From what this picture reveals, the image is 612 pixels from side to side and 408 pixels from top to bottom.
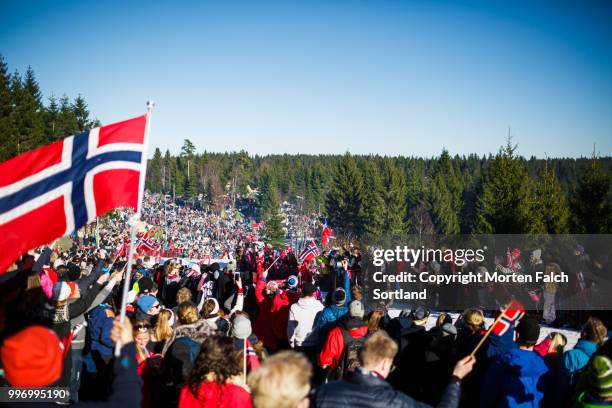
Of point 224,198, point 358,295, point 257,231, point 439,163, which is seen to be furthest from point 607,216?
point 224,198

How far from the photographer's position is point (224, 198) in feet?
409

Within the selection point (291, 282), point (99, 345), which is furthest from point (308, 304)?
point (99, 345)

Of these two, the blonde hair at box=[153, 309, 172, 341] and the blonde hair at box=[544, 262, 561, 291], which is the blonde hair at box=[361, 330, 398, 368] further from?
the blonde hair at box=[544, 262, 561, 291]

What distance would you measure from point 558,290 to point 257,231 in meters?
85.0

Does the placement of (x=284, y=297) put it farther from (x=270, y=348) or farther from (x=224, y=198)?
(x=224, y=198)

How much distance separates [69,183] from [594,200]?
77.2ft

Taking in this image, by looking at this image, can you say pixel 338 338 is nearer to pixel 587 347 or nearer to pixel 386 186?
pixel 587 347

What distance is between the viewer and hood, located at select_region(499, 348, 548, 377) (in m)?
4.21

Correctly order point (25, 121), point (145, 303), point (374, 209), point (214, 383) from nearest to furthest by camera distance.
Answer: point (214, 383)
point (145, 303)
point (25, 121)
point (374, 209)

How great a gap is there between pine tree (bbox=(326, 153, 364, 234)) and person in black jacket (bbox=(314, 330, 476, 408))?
6490 centimetres

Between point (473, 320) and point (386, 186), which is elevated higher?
point (386, 186)

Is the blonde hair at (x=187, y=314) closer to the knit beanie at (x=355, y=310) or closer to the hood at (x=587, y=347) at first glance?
the knit beanie at (x=355, y=310)

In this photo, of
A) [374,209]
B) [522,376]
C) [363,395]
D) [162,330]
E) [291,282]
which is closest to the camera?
[363,395]

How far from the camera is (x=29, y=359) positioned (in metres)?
2.64
